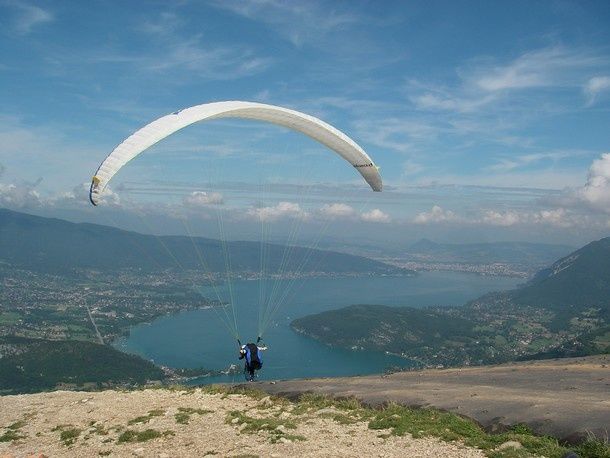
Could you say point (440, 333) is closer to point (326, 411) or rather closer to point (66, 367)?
point (66, 367)

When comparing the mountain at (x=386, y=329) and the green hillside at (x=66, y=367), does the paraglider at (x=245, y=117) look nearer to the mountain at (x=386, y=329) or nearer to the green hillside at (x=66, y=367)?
the green hillside at (x=66, y=367)

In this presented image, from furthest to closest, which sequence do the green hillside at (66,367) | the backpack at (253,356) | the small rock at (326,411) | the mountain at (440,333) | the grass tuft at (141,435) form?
the mountain at (440,333), the green hillside at (66,367), the backpack at (253,356), the small rock at (326,411), the grass tuft at (141,435)

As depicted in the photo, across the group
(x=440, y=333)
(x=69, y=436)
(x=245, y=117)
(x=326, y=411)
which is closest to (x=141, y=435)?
(x=69, y=436)

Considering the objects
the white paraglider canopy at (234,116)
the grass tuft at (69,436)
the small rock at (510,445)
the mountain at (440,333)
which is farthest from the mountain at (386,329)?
the small rock at (510,445)

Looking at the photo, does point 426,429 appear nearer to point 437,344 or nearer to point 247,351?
point 247,351

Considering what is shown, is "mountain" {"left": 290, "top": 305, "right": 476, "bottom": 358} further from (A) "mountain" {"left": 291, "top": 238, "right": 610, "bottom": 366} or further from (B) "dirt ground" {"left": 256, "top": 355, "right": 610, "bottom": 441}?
(B) "dirt ground" {"left": 256, "top": 355, "right": 610, "bottom": 441}
